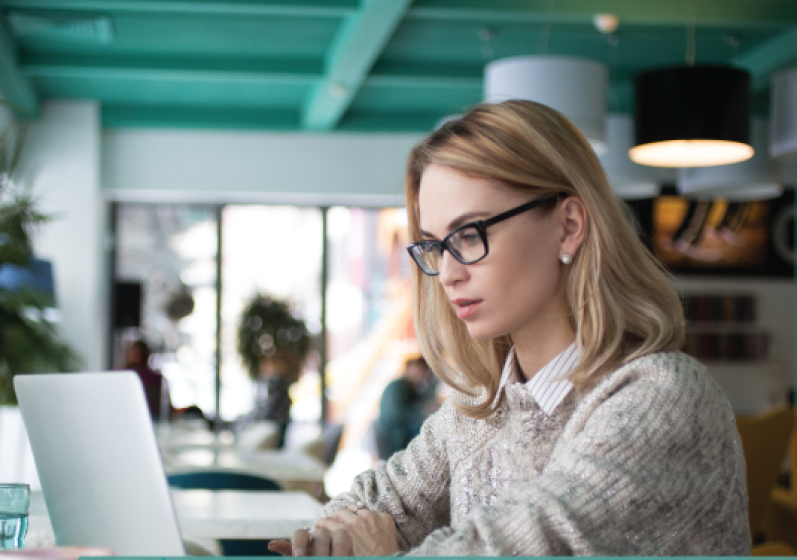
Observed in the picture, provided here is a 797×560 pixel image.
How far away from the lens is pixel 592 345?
3.81 feet

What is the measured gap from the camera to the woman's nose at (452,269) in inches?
47.7

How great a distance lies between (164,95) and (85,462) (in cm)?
732

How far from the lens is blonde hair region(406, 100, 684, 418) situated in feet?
3.84

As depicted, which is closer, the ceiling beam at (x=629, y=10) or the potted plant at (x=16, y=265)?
the potted plant at (x=16, y=265)

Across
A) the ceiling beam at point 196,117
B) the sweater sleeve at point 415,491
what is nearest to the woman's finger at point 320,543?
the sweater sleeve at point 415,491

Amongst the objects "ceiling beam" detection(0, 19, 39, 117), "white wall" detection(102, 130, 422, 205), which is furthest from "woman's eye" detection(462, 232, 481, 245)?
"white wall" detection(102, 130, 422, 205)

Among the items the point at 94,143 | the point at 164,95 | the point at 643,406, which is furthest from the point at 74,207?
the point at 643,406

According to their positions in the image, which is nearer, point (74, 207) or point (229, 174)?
point (74, 207)

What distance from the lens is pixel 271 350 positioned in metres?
8.38

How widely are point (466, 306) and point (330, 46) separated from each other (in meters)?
5.84

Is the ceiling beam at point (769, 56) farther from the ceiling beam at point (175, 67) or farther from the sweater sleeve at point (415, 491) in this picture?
the sweater sleeve at point (415, 491)

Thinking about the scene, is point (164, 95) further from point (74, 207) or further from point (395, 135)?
point (395, 135)

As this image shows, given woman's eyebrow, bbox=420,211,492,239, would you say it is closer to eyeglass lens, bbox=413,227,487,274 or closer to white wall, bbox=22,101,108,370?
eyeglass lens, bbox=413,227,487,274

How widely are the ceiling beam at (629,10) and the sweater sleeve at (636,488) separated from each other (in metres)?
4.85
